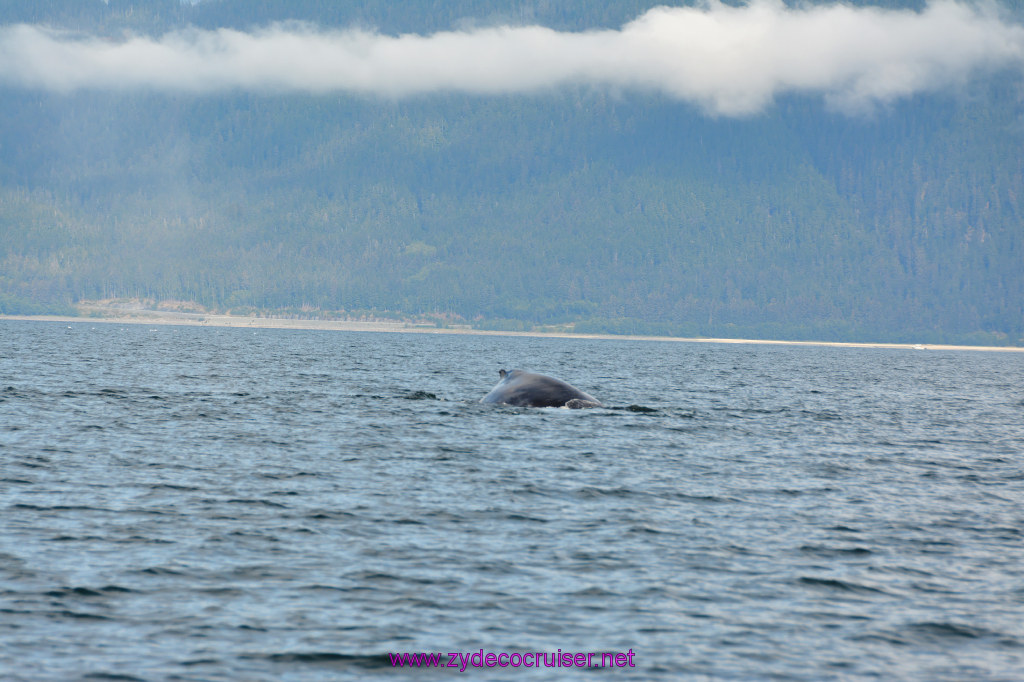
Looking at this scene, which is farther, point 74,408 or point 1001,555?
point 74,408

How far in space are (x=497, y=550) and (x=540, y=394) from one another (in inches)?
1102

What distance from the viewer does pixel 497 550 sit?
20.2 m

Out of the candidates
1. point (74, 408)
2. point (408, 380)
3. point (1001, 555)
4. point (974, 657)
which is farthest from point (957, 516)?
point (408, 380)

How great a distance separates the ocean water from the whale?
18.8ft

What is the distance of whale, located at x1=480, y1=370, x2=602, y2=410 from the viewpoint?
4822cm

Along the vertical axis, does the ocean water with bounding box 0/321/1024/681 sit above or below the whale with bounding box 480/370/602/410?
below

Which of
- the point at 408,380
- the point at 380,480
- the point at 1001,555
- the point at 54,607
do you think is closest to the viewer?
the point at 54,607

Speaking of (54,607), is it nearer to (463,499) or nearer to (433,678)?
(433,678)

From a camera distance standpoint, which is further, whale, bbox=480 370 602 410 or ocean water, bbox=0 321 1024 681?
whale, bbox=480 370 602 410

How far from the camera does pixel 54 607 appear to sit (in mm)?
16078

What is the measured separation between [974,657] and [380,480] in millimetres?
16051

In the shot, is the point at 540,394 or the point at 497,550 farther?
the point at 540,394

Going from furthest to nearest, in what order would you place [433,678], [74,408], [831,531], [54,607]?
1. [74,408]
2. [831,531]
3. [54,607]
4. [433,678]

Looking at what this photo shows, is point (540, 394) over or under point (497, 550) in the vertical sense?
over
